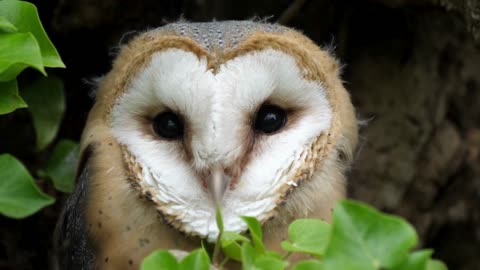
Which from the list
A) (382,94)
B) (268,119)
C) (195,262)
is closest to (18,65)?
(268,119)

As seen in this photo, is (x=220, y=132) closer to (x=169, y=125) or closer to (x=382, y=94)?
(x=169, y=125)

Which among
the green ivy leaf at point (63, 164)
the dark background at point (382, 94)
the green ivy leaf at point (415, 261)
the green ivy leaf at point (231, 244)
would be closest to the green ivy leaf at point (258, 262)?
the green ivy leaf at point (231, 244)

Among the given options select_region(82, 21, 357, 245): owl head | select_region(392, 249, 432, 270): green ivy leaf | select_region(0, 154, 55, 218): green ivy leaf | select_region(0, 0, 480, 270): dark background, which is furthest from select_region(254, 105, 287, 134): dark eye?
select_region(0, 0, 480, 270): dark background

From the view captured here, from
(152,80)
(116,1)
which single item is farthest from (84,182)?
(116,1)

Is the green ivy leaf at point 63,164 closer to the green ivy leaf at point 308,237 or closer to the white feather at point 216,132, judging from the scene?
the white feather at point 216,132

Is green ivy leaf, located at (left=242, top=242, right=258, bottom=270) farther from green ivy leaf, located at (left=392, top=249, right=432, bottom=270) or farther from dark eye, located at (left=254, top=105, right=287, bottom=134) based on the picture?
dark eye, located at (left=254, top=105, right=287, bottom=134)

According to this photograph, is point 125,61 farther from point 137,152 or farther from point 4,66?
point 4,66
